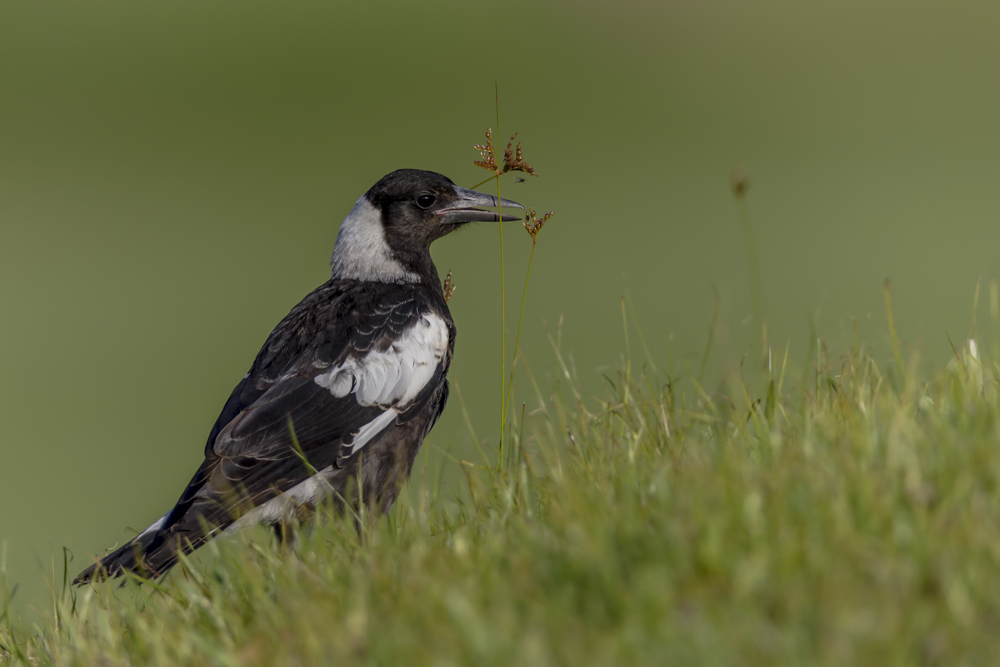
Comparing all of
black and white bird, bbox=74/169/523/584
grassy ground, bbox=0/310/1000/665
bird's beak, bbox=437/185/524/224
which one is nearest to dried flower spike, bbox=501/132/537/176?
black and white bird, bbox=74/169/523/584

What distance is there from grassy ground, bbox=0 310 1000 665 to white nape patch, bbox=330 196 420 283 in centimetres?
309

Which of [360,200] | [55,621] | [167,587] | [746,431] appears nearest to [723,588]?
[746,431]

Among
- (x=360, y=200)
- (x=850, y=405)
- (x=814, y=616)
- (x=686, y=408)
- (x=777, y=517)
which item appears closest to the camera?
(x=814, y=616)

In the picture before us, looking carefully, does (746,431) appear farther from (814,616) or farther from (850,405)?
(814,616)

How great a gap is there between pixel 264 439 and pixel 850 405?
10.5 ft

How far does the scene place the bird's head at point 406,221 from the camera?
645cm

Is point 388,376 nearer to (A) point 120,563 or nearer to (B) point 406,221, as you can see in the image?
(B) point 406,221

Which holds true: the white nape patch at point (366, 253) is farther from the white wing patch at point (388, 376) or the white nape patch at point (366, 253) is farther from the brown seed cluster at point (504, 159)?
the brown seed cluster at point (504, 159)

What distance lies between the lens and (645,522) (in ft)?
8.58

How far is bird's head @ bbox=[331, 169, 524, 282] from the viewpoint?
6.45 meters

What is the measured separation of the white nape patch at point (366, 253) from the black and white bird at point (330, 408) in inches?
0.6

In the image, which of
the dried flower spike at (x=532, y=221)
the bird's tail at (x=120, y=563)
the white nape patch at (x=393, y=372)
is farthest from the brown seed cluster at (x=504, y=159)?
the bird's tail at (x=120, y=563)

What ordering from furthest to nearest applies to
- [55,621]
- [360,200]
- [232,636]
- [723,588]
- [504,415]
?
[360,200] → [504,415] → [55,621] → [232,636] → [723,588]

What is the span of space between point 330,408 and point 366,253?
5.27 feet
